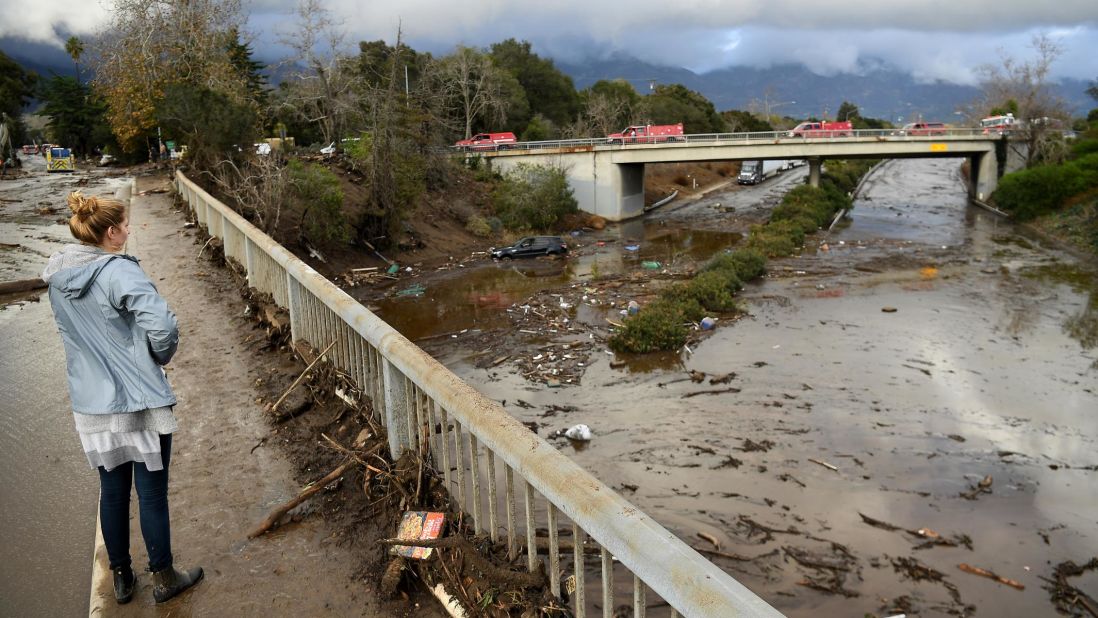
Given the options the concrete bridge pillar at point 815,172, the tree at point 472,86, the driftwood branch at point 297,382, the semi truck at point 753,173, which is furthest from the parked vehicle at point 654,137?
the driftwood branch at point 297,382

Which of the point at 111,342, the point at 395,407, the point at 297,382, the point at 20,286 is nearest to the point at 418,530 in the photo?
the point at 395,407

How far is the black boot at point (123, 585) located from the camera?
11.8ft

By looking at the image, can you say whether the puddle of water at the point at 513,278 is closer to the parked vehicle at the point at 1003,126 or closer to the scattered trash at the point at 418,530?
the scattered trash at the point at 418,530

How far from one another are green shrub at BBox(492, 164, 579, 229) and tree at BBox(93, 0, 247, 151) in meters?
14.5

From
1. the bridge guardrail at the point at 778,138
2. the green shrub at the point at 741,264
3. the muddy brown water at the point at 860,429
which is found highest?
the bridge guardrail at the point at 778,138

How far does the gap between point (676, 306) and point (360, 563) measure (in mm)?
18482

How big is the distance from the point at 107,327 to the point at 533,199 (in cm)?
3809

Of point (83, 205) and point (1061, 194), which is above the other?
point (83, 205)

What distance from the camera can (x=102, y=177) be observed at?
1533 inches

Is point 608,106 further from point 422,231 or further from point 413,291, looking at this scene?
point 413,291

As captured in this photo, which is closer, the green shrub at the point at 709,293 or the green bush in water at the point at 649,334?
the green bush in water at the point at 649,334

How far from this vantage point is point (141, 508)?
11.6 ft

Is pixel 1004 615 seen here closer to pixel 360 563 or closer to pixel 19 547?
pixel 360 563

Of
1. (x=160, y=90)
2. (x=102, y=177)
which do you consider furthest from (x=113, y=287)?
(x=102, y=177)
